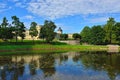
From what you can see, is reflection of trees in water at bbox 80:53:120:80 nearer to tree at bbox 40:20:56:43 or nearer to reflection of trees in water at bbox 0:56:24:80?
reflection of trees in water at bbox 0:56:24:80

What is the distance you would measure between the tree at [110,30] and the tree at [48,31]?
24.2 meters

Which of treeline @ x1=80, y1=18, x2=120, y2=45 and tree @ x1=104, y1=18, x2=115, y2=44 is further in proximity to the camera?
treeline @ x1=80, y1=18, x2=120, y2=45

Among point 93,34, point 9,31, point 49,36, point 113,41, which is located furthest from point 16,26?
point 113,41

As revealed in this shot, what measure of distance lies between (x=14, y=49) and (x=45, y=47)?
12.9 meters

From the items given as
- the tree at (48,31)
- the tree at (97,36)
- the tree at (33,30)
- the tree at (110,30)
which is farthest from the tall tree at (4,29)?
the tree at (110,30)

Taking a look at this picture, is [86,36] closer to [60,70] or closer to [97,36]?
[97,36]

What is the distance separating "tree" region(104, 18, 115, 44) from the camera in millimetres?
99062

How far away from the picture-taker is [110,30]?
9975 cm

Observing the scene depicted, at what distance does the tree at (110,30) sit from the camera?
99.1m

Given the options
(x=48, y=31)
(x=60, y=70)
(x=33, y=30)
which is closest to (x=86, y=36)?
(x=48, y=31)

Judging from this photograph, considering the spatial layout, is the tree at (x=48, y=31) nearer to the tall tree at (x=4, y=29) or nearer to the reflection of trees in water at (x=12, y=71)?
the tall tree at (x=4, y=29)

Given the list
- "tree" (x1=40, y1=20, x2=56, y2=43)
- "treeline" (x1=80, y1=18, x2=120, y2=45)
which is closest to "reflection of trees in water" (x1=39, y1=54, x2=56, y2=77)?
"tree" (x1=40, y1=20, x2=56, y2=43)

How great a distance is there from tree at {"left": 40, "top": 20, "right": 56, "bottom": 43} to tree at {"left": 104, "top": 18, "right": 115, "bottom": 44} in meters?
24.2

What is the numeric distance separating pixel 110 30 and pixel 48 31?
91.7 feet
